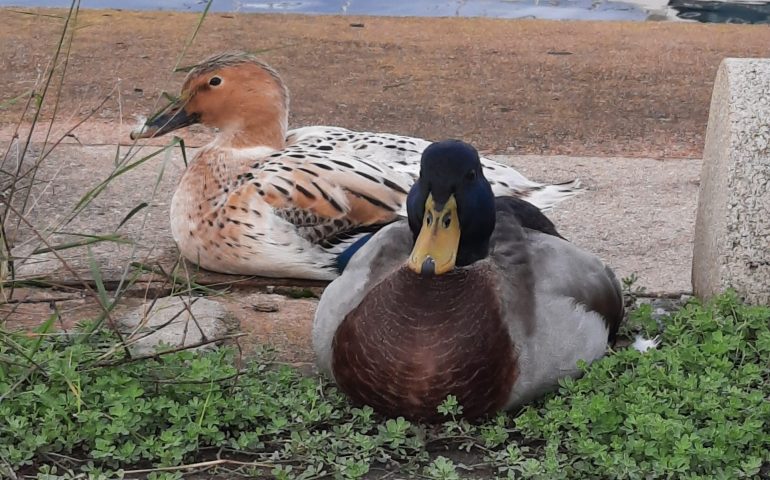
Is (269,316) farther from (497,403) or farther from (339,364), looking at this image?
(497,403)

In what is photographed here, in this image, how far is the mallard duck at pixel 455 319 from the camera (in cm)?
348

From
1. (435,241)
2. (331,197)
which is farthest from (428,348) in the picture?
(331,197)

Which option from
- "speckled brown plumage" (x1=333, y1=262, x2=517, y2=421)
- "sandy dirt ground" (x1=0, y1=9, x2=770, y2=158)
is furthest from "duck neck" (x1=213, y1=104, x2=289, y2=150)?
"speckled brown plumage" (x1=333, y1=262, x2=517, y2=421)

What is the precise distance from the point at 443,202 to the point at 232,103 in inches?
67.6

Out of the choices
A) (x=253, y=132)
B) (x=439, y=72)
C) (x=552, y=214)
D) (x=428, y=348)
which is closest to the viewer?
(x=428, y=348)

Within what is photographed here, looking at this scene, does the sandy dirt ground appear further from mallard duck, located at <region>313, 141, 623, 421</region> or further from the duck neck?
mallard duck, located at <region>313, 141, 623, 421</region>

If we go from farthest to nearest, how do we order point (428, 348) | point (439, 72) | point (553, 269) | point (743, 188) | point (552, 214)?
point (439, 72) → point (552, 214) → point (743, 188) → point (553, 269) → point (428, 348)

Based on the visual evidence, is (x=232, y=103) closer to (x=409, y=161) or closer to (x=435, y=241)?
(x=409, y=161)

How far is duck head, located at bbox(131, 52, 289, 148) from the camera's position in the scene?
16.1ft

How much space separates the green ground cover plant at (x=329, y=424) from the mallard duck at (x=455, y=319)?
2.7 inches

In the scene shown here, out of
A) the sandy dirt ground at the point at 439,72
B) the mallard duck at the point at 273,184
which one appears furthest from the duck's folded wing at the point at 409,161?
the sandy dirt ground at the point at 439,72

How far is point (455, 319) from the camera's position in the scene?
3518 mm

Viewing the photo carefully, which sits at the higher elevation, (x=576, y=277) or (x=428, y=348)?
(x=576, y=277)

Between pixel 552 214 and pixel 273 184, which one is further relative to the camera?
pixel 552 214
